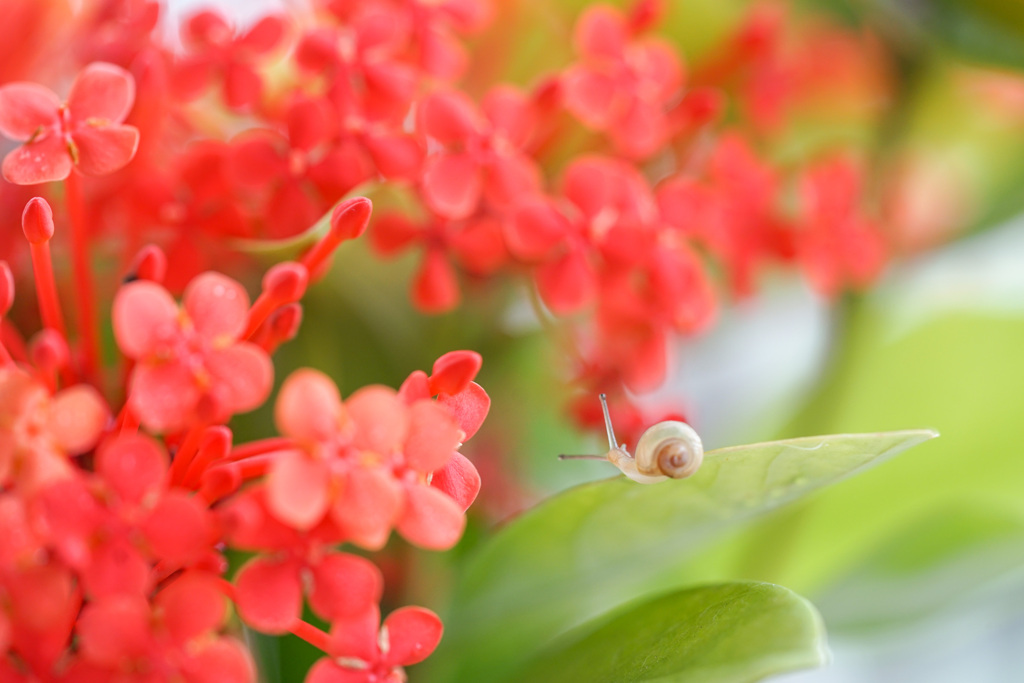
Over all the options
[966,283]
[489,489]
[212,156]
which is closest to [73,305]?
[212,156]

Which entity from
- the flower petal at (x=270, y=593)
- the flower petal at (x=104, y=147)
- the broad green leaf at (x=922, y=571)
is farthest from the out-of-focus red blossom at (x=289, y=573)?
the broad green leaf at (x=922, y=571)

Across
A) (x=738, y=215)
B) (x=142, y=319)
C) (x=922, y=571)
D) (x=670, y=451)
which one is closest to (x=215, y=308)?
(x=142, y=319)

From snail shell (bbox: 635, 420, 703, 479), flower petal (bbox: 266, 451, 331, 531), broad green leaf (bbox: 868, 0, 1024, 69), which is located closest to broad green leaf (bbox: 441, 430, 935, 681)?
snail shell (bbox: 635, 420, 703, 479)

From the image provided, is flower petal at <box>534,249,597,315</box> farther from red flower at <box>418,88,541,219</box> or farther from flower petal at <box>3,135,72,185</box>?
flower petal at <box>3,135,72,185</box>

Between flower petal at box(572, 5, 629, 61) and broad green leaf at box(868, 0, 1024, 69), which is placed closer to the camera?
flower petal at box(572, 5, 629, 61)

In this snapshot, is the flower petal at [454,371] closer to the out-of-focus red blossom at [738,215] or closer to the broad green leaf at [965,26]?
the out-of-focus red blossom at [738,215]

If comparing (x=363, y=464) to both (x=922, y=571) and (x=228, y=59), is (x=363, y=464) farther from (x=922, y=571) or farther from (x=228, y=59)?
(x=922, y=571)
